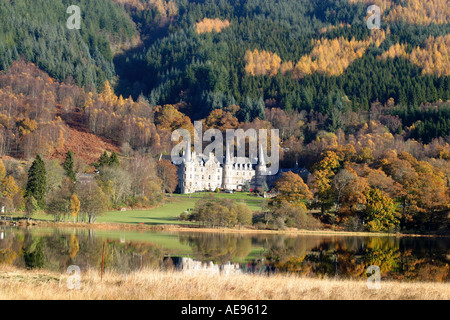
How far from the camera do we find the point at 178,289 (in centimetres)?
1758

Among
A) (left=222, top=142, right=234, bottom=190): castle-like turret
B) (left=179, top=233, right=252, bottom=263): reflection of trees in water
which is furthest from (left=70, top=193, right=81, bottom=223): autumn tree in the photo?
(left=222, top=142, right=234, bottom=190): castle-like turret

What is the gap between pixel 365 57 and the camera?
176375 millimetres

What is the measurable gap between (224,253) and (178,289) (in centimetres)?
2025

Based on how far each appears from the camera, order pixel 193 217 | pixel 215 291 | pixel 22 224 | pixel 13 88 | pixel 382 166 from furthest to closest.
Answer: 1. pixel 13 88
2. pixel 382 166
3. pixel 193 217
4. pixel 22 224
5. pixel 215 291

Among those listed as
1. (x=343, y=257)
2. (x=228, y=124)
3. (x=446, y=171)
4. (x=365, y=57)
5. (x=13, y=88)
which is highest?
(x=365, y=57)

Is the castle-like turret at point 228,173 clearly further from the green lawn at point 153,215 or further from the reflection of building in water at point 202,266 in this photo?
the reflection of building in water at point 202,266

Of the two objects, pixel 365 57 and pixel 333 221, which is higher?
pixel 365 57

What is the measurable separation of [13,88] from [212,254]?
117 meters

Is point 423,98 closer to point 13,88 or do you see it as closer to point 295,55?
point 295,55

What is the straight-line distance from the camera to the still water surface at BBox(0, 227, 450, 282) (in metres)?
29.6

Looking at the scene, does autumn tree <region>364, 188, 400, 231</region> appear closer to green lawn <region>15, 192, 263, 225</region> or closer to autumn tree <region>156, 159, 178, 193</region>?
green lawn <region>15, 192, 263, 225</region>

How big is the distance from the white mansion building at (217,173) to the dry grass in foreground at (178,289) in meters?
89.5

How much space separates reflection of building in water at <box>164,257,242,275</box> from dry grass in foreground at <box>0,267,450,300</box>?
6445 mm

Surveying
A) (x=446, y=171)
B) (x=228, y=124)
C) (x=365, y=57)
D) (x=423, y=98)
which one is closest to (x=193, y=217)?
(x=446, y=171)
